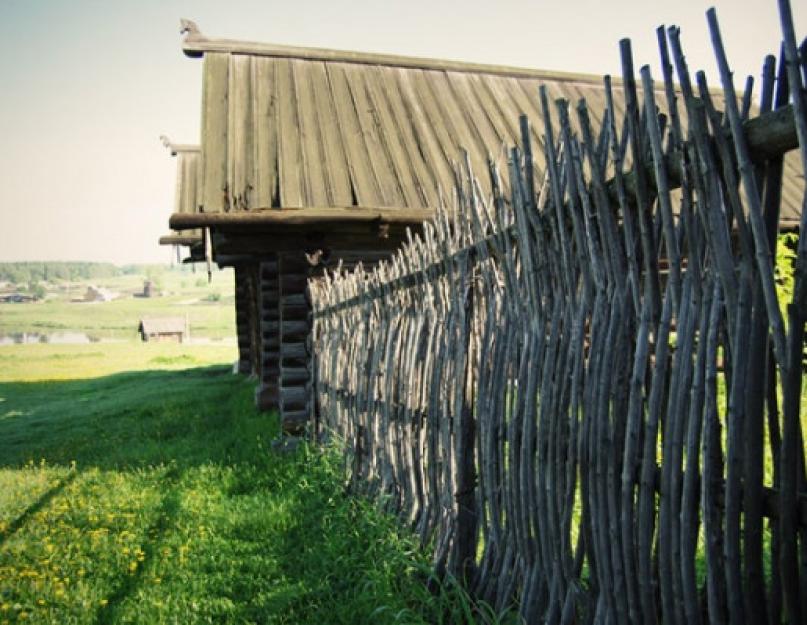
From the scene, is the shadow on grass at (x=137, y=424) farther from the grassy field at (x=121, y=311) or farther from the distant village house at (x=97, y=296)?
the distant village house at (x=97, y=296)

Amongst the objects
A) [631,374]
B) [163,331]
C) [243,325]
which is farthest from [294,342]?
[163,331]

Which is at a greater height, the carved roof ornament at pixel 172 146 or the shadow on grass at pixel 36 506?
the carved roof ornament at pixel 172 146

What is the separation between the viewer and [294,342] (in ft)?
23.9

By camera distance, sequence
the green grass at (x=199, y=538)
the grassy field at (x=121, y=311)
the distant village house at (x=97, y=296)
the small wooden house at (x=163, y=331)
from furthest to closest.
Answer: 1. the distant village house at (x=97, y=296)
2. the grassy field at (x=121, y=311)
3. the small wooden house at (x=163, y=331)
4. the green grass at (x=199, y=538)

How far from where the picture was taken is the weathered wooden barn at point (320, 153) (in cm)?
711

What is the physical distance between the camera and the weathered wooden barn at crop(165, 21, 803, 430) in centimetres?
711

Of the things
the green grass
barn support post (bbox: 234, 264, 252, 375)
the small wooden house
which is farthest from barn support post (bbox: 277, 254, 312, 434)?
the small wooden house

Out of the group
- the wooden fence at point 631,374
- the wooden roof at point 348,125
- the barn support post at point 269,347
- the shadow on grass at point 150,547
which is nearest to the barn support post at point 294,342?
the wooden roof at point 348,125

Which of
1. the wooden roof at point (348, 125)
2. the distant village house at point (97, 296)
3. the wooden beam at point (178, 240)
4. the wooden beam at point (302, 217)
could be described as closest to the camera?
the wooden beam at point (302, 217)

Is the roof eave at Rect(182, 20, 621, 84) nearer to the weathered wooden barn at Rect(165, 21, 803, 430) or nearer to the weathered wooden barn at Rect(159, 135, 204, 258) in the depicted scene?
the weathered wooden barn at Rect(165, 21, 803, 430)

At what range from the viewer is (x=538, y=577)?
7.07 ft

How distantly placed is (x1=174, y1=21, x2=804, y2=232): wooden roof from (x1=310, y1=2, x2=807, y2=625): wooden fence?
3.88 meters

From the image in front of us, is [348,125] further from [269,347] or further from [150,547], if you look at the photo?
[150,547]

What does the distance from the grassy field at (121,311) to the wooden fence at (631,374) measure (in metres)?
66.3
